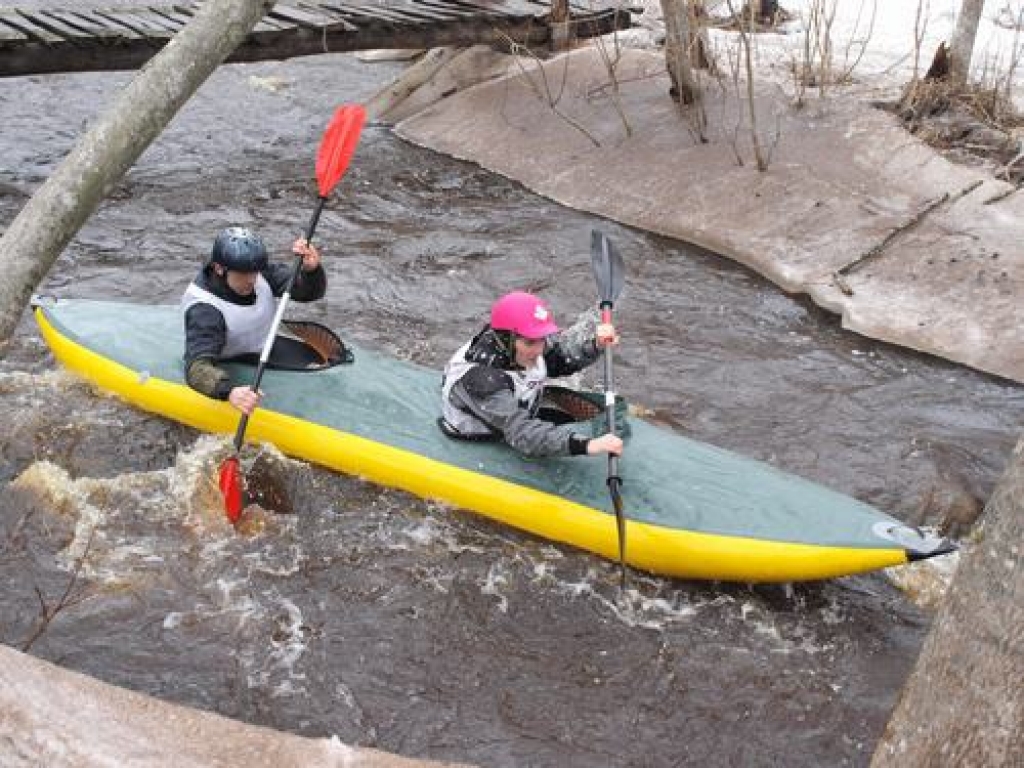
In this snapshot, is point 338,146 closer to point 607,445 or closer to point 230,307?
Result: point 230,307

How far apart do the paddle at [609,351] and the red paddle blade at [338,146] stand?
4.26 ft

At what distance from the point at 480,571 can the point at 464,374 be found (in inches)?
31.5

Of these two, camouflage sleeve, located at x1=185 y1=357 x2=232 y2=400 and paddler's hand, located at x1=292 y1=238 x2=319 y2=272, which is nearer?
camouflage sleeve, located at x1=185 y1=357 x2=232 y2=400

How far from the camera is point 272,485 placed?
5.29m

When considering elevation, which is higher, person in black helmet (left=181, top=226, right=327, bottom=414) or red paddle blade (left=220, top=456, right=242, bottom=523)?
person in black helmet (left=181, top=226, right=327, bottom=414)

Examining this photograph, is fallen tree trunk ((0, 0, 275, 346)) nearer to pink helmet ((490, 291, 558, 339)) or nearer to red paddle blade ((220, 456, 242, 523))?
pink helmet ((490, 291, 558, 339))

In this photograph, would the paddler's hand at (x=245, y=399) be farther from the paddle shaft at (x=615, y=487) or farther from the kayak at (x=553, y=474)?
the paddle shaft at (x=615, y=487)

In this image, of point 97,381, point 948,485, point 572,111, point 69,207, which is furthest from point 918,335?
Answer: point 69,207

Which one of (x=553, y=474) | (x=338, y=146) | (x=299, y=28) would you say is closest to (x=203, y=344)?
(x=338, y=146)

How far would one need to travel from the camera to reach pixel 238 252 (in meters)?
5.13

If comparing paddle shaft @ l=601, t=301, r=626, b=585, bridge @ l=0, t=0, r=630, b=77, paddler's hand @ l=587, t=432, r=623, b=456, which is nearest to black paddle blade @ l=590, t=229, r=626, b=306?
paddle shaft @ l=601, t=301, r=626, b=585

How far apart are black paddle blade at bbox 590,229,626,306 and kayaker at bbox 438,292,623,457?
0.31 meters

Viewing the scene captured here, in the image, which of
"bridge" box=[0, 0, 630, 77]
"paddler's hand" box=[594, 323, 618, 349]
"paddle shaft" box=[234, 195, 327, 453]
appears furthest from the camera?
"bridge" box=[0, 0, 630, 77]

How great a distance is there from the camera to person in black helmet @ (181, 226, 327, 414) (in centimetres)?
512
